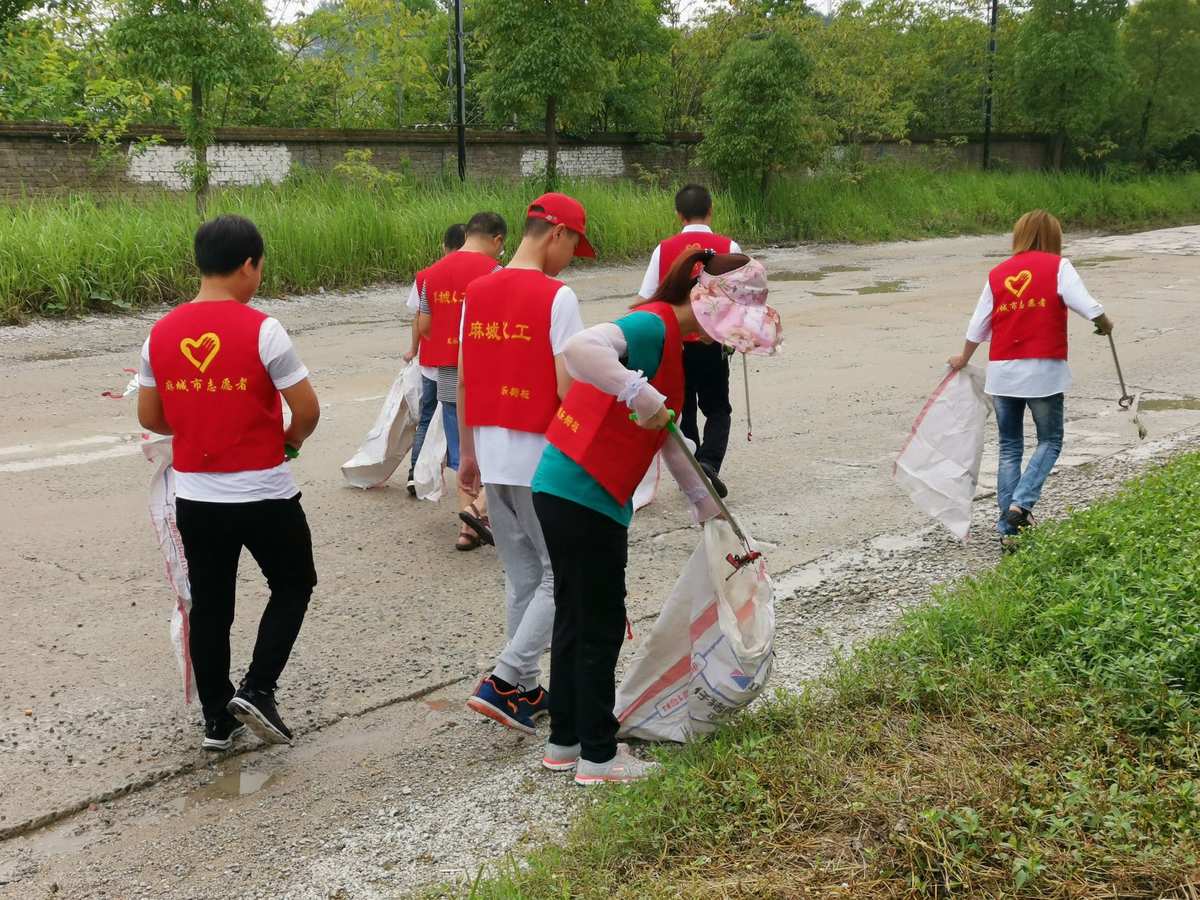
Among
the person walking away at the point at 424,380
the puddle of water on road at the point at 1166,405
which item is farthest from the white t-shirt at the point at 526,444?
the puddle of water on road at the point at 1166,405

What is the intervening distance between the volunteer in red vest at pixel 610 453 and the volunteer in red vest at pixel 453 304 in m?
2.42

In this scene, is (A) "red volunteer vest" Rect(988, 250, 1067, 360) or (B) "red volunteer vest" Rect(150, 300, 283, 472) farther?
(A) "red volunteer vest" Rect(988, 250, 1067, 360)

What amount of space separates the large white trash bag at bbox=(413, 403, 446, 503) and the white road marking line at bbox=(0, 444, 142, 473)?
2317 millimetres

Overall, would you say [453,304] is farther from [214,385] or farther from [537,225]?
[214,385]

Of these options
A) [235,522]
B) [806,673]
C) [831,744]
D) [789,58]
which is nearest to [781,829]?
[831,744]

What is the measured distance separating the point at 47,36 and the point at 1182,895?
778 inches

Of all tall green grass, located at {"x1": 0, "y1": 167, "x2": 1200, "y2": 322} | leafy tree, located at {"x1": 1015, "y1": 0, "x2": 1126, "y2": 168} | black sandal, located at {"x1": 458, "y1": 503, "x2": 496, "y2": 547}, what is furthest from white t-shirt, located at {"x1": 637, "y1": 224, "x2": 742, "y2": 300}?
leafy tree, located at {"x1": 1015, "y1": 0, "x2": 1126, "y2": 168}

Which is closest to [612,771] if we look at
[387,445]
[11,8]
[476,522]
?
[476,522]

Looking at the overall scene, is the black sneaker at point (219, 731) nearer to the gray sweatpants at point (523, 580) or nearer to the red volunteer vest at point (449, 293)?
the gray sweatpants at point (523, 580)

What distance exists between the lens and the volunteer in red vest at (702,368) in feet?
22.4

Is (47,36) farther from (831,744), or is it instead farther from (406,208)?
(831,744)

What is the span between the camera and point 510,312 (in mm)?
4359

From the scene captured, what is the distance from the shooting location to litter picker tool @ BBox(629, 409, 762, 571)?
3709 mm

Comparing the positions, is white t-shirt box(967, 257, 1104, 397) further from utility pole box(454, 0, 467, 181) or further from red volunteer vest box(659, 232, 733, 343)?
utility pole box(454, 0, 467, 181)
